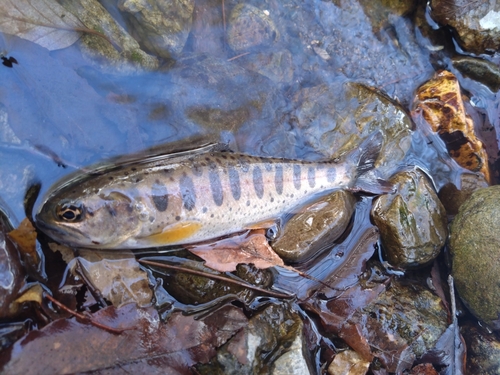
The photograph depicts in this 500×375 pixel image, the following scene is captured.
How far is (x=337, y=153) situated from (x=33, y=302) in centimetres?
329

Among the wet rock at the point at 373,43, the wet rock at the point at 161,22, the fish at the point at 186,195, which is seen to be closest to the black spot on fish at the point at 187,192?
the fish at the point at 186,195

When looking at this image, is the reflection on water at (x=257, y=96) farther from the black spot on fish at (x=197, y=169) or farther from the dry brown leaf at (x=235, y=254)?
the black spot on fish at (x=197, y=169)

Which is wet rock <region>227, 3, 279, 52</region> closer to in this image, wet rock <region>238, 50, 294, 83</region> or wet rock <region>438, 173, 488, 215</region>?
wet rock <region>238, 50, 294, 83</region>

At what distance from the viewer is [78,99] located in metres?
3.45

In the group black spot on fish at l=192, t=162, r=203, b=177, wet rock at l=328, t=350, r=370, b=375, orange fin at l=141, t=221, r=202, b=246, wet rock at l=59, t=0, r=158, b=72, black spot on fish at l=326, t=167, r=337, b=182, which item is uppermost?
wet rock at l=59, t=0, r=158, b=72

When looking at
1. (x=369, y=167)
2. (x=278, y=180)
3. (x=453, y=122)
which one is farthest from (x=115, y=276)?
(x=453, y=122)

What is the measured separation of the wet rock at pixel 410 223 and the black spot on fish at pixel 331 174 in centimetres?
53

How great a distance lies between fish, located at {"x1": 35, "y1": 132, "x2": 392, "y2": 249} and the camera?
10.5ft

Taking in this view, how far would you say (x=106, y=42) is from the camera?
3734 millimetres

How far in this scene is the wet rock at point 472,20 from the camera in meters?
4.84

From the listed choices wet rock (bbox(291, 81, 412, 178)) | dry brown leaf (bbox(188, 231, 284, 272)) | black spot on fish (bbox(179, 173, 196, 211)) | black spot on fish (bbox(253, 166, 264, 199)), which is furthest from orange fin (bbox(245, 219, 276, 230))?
wet rock (bbox(291, 81, 412, 178))

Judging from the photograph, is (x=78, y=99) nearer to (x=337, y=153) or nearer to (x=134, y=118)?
(x=134, y=118)

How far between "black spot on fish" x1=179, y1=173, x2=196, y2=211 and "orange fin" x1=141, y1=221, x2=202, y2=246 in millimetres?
162

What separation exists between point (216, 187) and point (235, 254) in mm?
663
